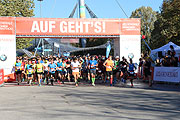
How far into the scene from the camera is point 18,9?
1517 inches

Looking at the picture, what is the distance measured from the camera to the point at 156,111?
28.4 ft

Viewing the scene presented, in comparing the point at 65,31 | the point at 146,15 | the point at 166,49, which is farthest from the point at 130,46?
the point at 146,15

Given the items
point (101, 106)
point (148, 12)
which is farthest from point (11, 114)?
point (148, 12)

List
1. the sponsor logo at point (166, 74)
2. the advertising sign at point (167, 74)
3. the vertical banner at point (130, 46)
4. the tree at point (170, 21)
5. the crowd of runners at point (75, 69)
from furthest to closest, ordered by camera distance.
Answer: the tree at point (170, 21)
the vertical banner at point (130, 46)
the crowd of runners at point (75, 69)
the sponsor logo at point (166, 74)
the advertising sign at point (167, 74)

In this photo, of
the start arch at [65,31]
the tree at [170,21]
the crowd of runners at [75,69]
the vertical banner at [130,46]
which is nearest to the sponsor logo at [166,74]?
the crowd of runners at [75,69]

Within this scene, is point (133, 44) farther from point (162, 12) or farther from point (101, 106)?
point (162, 12)

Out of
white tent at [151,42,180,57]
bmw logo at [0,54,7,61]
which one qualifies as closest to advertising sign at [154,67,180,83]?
white tent at [151,42,180,57]

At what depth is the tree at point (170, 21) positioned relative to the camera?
43.1 meters

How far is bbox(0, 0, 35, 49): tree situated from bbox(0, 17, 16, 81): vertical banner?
14.0 m

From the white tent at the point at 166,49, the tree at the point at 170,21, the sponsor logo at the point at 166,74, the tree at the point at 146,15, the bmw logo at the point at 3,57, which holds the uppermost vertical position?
the tree at the point at 146,15

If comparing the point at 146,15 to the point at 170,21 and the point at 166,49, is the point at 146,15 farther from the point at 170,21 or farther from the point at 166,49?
the point at 166,49

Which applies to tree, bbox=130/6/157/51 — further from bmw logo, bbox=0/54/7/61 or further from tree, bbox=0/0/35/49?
bmw logo, bbox=0/54/7/61

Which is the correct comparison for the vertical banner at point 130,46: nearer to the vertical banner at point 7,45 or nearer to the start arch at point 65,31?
the start arch at point 65,31

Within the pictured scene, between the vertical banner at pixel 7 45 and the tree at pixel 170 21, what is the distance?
1074 inches
